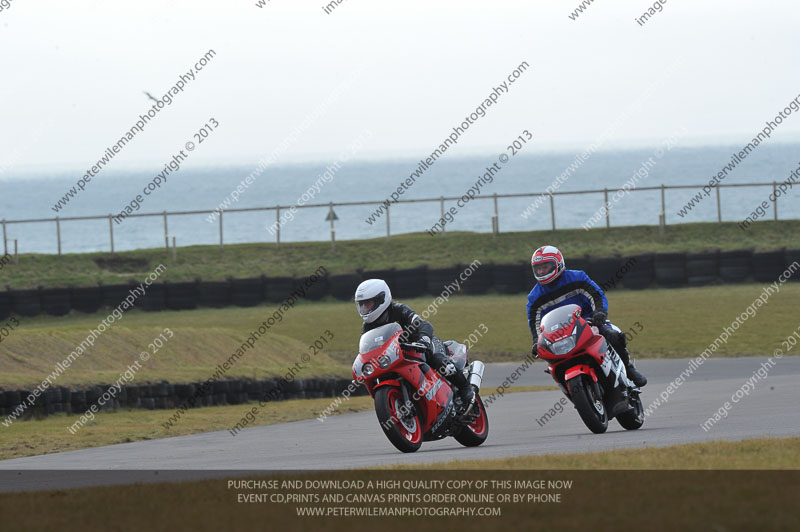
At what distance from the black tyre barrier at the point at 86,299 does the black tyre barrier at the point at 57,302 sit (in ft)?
0.45

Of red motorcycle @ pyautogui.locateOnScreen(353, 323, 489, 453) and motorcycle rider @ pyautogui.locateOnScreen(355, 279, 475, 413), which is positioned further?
motorcycle rider @ pyautogui.locateOnScreen(355, 279, 475, 413)

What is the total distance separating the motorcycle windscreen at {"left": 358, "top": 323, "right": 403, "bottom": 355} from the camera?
10711 mm

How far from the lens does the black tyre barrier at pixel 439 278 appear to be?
3366cm

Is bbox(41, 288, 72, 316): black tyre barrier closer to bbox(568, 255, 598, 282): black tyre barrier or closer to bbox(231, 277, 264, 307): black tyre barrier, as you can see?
bbox(231, 277, 264, 307): black tyre barrier

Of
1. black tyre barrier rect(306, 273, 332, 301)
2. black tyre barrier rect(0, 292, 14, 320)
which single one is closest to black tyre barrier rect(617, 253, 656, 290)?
black tyre barrier rect(306, 273, 332, 301)

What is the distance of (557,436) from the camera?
454 inches

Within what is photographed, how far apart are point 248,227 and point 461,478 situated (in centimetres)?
10609

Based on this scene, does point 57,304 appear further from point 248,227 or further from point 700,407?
point 248,227

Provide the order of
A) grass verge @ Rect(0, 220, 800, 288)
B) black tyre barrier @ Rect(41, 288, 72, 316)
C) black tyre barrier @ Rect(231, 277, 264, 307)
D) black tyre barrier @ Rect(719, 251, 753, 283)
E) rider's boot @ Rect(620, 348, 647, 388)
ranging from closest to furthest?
rider's boot @ Rect(620, 348, 647, 388)
black tyre barrier @ Rect(719, 251, 753, 283)
black tyre barrier @ Rect(41, 288, 72, 316)
black tyre barrier @ Rect(231, 277, 264, 307)
grass verge @ Rect(0, 220, 800, 288)

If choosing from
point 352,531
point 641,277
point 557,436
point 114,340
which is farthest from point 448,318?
point 352,531

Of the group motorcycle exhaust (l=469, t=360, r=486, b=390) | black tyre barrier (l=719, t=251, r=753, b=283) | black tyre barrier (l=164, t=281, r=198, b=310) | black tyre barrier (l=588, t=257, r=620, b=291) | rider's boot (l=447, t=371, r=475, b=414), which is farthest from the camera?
black tyre barrier (l=164, t=281, r=198, b=310)

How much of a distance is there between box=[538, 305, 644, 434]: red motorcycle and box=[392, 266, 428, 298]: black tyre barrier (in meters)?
22.0

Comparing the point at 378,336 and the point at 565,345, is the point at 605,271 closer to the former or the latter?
the point at 565,345

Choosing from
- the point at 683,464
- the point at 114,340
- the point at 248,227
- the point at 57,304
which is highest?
the point at 683,464
